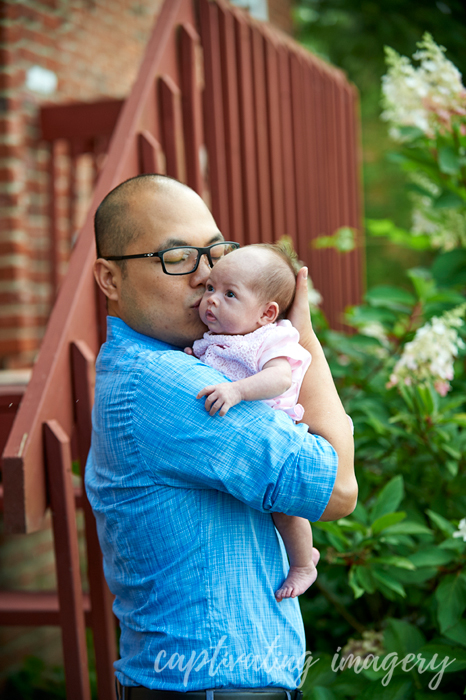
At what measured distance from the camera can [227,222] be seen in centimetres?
308

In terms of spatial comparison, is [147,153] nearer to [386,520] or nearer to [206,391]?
A: [206,391]

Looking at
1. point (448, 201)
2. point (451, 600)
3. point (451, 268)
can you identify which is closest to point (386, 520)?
point (451, 600)

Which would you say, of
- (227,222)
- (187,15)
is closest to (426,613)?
(227,222)

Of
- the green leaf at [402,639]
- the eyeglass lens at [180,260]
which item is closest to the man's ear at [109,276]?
the eyeglass lens at [180,260]

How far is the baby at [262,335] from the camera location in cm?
136

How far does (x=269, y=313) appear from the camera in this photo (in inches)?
57.5

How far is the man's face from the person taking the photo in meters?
1.48

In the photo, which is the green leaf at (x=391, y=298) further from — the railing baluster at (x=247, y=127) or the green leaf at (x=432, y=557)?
the green leaf at (x=432, y=557)

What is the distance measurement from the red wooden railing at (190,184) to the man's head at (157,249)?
0.46 m

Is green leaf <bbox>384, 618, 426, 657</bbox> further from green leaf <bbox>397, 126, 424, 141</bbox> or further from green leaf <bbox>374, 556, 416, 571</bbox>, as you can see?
green leaf <bbox>397, 126, 424, 141</bbox>

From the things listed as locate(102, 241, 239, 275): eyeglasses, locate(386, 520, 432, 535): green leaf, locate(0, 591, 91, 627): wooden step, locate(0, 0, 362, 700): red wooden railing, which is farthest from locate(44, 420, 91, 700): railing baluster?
locate(386, 520, 432, 535): green leaf

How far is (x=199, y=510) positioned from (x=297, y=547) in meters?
0.28

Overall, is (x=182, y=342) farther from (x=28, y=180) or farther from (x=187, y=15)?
(x=28, y=180)

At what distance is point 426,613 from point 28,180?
2.96 meters
